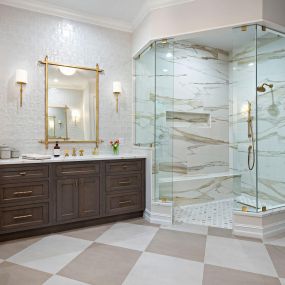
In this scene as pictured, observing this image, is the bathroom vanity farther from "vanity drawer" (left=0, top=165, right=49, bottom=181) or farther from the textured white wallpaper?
the textured white wallpaper

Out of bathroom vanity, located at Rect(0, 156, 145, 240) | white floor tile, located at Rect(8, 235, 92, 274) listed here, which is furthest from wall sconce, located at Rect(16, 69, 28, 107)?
white floor tile, located at Rect(8, 235, 92, 274)

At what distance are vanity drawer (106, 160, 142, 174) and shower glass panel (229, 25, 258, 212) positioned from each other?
1.38 m

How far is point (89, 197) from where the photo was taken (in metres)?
3.18

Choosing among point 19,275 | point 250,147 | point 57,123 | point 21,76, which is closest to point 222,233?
point 250,147

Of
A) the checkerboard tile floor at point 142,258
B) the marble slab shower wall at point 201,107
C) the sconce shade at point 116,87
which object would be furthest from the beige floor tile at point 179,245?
the sconce shade at point 116,87

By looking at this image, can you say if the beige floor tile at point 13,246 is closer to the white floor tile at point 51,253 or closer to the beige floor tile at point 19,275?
the white floor tile at point 51,253

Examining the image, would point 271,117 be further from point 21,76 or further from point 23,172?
point 21,76

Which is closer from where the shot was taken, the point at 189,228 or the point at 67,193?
the point at 67,193

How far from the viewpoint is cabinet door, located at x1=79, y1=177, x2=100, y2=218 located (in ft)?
10.3

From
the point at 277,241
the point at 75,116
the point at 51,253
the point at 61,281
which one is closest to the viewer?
the point at 61,281

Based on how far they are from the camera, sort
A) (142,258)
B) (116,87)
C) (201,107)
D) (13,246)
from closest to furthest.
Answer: (142,258) < (13,246) < (116,87) < (201,107)

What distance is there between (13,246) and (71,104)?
1.93 metres

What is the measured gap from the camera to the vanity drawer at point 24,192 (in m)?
2.71

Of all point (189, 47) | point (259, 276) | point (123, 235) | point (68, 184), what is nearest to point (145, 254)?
point (123, 235)
